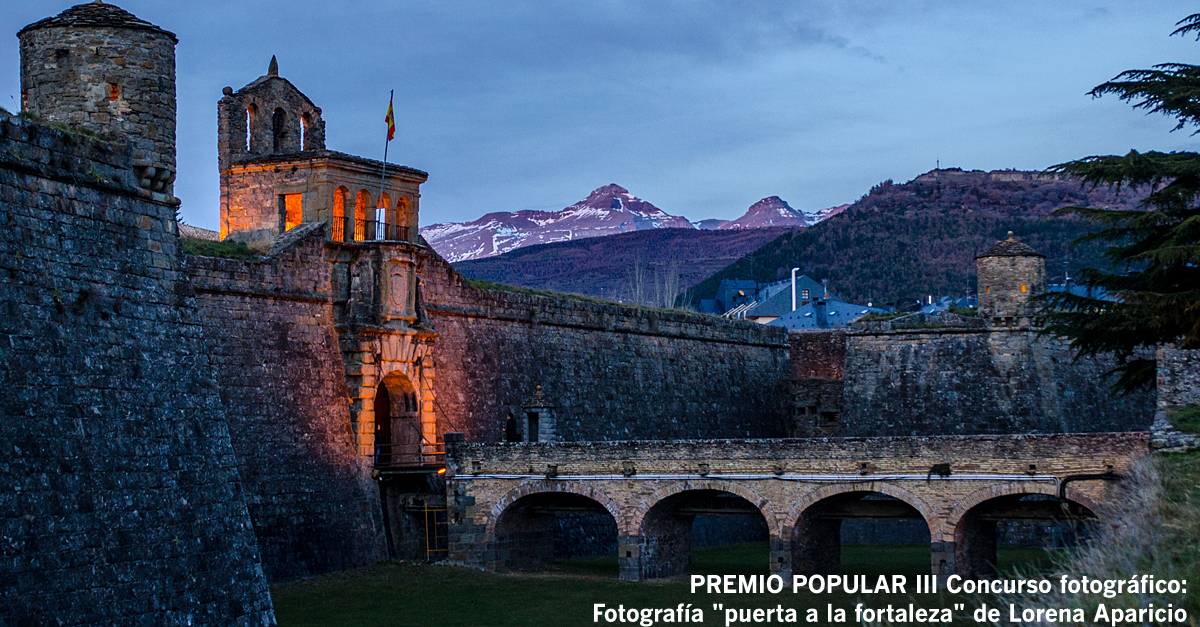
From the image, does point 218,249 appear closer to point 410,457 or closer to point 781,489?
point 410,457

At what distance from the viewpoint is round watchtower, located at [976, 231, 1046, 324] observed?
36.9 metres

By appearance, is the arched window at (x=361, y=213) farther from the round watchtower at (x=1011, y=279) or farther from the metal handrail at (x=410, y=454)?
the round watchtower at (x=1011, y=279)

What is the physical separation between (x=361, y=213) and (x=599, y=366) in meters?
8.49

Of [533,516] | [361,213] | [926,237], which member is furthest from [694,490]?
[926,237]

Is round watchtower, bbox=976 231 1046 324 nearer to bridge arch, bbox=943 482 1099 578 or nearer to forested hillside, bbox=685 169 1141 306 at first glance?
bridge arch, bbox=943 482 1099 578

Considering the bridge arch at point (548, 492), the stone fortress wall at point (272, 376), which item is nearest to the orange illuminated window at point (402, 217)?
the stone fortress wall at point (272, 376)

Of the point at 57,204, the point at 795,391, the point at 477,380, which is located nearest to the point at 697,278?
the point at 795,391

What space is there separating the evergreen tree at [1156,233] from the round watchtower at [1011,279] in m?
11.6

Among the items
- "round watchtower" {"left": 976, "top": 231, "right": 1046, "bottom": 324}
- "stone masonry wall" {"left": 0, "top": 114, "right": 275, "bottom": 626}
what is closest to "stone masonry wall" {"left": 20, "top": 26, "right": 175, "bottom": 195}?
"stone masonry wall" {"left": 0, "top": 114, "right": 275, "bottom": 626}

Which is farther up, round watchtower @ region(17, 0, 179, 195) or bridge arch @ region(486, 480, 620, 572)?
round watchtower @ region(17, 0, 179, 195)

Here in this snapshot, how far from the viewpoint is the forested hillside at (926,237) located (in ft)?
304

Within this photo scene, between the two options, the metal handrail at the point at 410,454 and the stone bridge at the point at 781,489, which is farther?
the metal handrail at the point at 410,454

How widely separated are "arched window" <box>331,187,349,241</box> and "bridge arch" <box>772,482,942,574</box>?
10.7 meters

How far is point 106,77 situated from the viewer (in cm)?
1834
